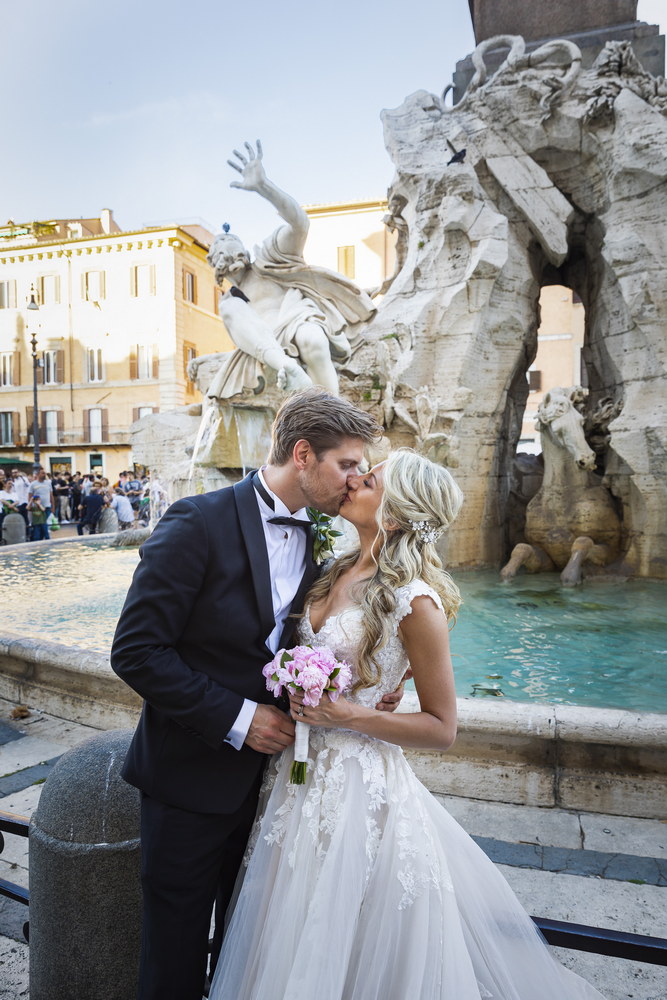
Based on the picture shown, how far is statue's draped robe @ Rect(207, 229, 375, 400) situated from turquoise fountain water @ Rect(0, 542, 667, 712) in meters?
2.49

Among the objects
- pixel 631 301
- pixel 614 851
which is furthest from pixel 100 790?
pixel 631 301

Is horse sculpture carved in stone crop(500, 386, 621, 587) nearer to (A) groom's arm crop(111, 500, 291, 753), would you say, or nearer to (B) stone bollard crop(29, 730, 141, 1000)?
(B) stone bollard crop(29, 730, 141, 1000)

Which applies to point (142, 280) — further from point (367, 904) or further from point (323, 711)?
point (367, 904)

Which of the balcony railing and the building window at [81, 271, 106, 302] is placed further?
the building window at [81, 271, 106, 302]

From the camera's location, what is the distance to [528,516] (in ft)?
29.0

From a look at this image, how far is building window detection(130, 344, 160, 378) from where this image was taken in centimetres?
3178

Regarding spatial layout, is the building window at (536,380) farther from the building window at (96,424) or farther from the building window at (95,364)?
the building window at (95,364)

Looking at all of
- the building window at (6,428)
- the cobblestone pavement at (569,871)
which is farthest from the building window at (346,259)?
the cobblestone pavement at (569,871)

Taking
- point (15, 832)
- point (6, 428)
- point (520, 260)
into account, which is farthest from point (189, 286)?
point (15, 832)

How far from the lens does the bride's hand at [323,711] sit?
58.9 inches

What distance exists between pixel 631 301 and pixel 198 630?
8170mm

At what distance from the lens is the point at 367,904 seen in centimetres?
149

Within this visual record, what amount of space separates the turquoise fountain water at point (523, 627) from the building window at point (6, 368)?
28470 millimetres

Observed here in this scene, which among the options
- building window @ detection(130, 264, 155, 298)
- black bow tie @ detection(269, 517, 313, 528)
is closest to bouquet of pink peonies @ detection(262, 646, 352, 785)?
black bow tie @ detection(269, 517, 313, 528)
